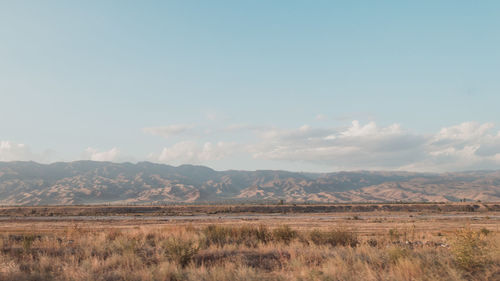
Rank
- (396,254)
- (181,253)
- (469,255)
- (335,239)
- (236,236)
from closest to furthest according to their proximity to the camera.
Result: (469,255), (396,254), (181,253), (335,239), (236,236)

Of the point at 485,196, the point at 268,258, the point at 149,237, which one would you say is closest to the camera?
the point at 268,258

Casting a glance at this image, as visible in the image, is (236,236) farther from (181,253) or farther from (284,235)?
(181,253)

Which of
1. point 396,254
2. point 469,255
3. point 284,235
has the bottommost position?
→ point 284,235

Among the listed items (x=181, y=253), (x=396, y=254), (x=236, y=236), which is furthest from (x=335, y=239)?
(x=181, y=253)

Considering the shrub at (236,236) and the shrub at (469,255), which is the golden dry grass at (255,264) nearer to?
the shrub at (469,255)

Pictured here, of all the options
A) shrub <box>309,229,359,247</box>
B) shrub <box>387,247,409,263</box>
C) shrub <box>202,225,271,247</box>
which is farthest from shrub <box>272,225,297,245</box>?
shrub <box>387,247,409,263</box>

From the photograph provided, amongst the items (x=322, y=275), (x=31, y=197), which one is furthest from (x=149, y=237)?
(x=31, y=197)

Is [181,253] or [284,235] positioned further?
[284,235]

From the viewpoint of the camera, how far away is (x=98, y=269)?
10766 millimetres

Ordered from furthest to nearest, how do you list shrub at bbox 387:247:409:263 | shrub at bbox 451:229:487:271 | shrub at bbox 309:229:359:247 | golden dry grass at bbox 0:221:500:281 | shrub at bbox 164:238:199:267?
shrub at bbox 309:229:359:247
shrub at bbox 164:238:199:267
shrub at bbox 387:247:409:263
shrub at bbox 451:229:487:271
golden dry grass at bbox 0:221:500:281

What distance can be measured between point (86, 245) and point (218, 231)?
21.9ft

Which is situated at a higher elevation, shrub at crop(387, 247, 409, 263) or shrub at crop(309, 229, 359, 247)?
shrub at crop(387, 247, 409, 263)

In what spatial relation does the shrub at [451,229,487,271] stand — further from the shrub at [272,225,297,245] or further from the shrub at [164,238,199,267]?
the shrub at [164,238,199,267]

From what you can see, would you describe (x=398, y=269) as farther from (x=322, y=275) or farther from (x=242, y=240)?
(x=242, y=240)
